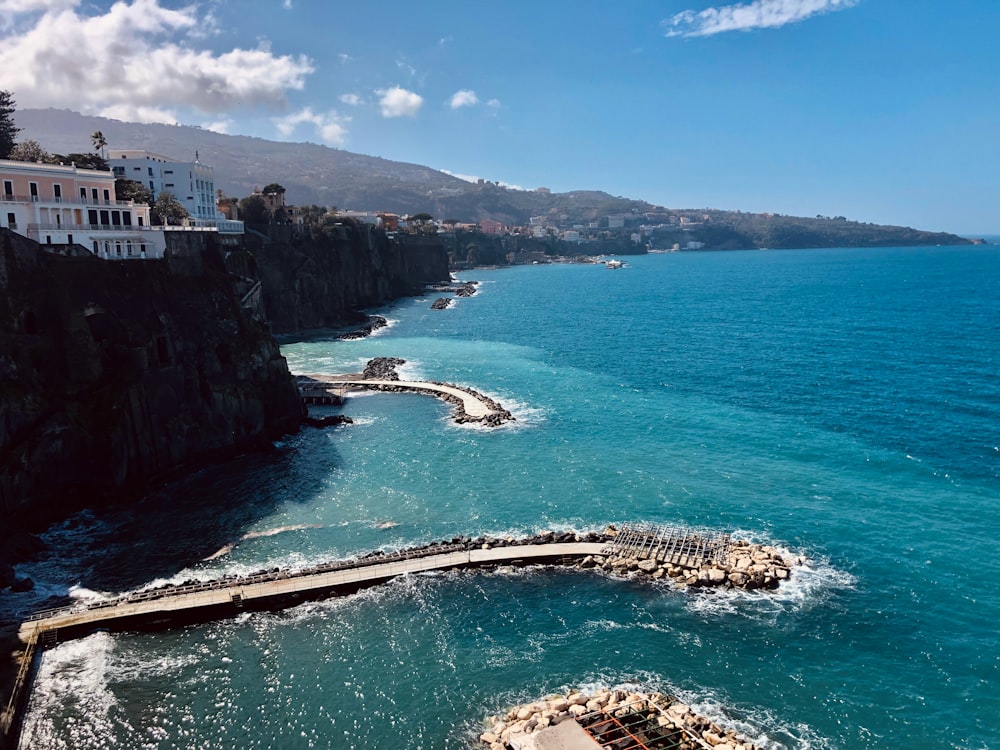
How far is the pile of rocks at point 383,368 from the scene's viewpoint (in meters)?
94.6

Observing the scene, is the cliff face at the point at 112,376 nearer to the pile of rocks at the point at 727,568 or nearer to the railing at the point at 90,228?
the railing at the point at 90,228

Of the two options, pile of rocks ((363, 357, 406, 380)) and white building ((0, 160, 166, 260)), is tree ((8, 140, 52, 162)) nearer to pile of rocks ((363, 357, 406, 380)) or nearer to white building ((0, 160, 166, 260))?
white building ((0, 160, 166, 260))

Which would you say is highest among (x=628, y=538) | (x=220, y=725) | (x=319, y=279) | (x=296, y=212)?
(x=296, y=212)

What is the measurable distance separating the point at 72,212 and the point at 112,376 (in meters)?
16.6

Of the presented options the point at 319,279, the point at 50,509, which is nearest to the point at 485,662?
the point at 50,509

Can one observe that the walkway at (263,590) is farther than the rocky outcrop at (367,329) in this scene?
No

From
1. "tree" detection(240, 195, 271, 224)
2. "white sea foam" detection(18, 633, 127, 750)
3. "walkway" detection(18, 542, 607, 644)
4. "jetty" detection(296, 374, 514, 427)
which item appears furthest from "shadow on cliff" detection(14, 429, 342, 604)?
"tree" detection(240, 195, 271, 224)

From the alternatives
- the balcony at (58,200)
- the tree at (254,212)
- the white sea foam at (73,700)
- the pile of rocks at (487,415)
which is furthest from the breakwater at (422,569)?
the tree at (254,212)

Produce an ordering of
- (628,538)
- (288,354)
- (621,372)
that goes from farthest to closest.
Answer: (288,354), (621,372), (628,538)

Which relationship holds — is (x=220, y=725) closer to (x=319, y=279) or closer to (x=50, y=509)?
(x=50, y=509)

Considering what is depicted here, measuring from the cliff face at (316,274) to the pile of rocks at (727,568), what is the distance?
8351 centimetres

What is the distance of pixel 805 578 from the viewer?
4184 cm

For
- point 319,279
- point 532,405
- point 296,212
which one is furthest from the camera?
point 296,212

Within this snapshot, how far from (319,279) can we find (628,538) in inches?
4444
